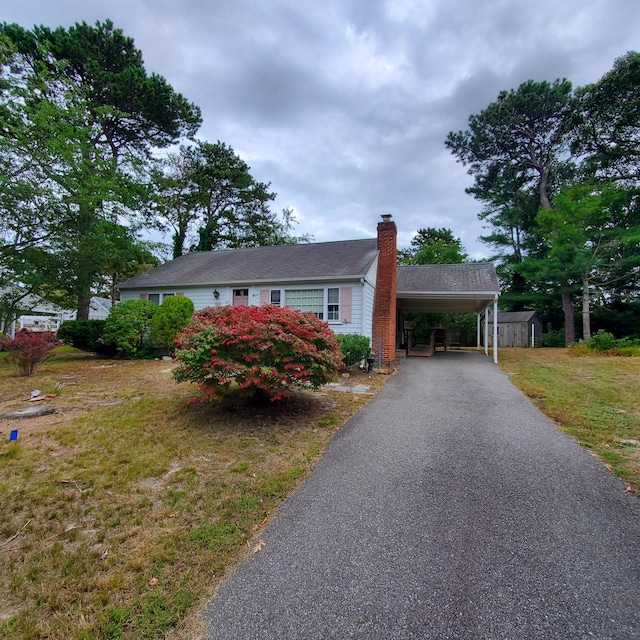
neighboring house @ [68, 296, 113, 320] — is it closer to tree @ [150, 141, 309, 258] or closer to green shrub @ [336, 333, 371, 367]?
tree @ [150, 141, 309, 258]

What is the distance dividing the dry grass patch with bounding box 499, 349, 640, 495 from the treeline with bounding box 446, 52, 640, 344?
12.3 meters

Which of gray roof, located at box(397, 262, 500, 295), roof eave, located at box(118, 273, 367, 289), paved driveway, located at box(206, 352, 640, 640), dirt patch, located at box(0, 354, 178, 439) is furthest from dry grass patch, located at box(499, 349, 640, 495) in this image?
dirt patch, located at box(0, 354, 178, 439)

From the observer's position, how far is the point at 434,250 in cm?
3344

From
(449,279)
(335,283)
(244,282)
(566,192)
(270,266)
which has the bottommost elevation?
(335,283)

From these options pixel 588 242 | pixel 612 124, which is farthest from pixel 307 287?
pixel 612 124

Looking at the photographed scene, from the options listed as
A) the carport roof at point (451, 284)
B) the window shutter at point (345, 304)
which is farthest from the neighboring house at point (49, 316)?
the carport roof at point (451, 284)

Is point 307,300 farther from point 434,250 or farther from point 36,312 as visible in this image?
point 434,250

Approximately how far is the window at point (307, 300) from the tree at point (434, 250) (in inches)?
887

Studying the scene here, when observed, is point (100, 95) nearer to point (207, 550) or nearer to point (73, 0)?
point (73, 0)

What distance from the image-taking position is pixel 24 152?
11.3m

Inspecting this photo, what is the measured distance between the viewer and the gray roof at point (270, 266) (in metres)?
12.8

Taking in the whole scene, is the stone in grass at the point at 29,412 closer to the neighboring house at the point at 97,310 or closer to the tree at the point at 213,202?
the neighboring house at the point at 97,310

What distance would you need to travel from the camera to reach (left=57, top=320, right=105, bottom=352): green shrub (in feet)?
Answer: 39.5

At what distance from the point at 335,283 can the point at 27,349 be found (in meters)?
9.00
